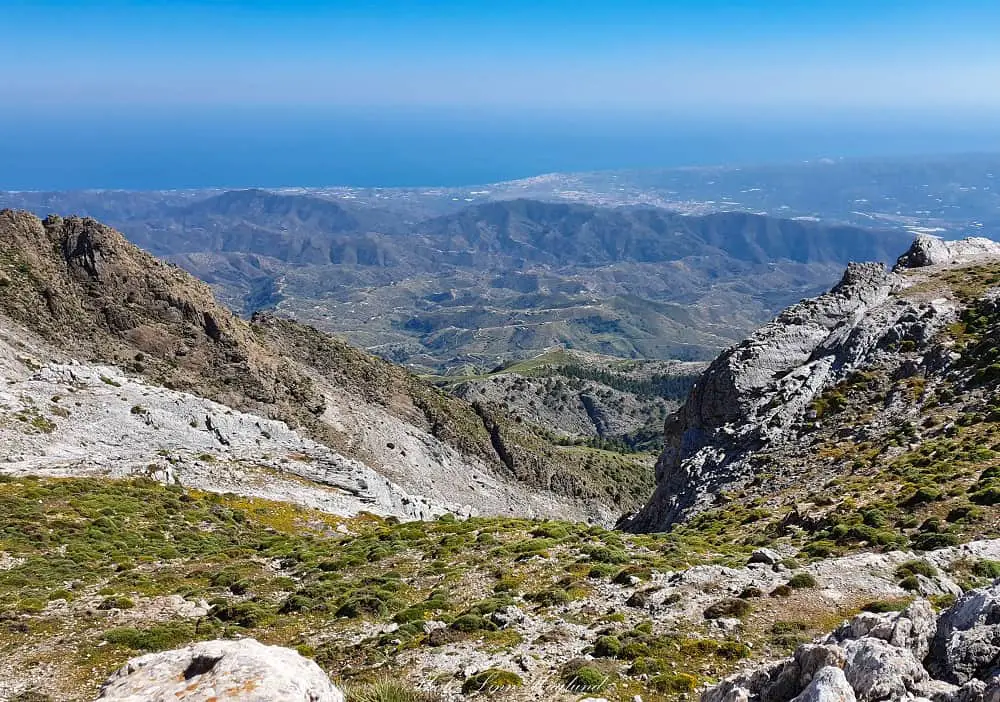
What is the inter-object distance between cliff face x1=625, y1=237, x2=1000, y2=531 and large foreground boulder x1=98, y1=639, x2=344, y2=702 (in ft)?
122

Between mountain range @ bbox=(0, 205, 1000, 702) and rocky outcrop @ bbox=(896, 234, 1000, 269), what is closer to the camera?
mountain range @ bbox=(0, 205, 1000, 702)

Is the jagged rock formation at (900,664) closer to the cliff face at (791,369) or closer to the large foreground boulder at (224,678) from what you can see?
the large foreground boulder at (224,678)

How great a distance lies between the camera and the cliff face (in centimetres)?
4784

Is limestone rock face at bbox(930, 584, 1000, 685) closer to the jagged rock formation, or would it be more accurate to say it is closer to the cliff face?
the jagged rock formation

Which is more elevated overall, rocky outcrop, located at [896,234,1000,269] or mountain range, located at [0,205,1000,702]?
rocky outcrop, located at [896,234,1000,269]

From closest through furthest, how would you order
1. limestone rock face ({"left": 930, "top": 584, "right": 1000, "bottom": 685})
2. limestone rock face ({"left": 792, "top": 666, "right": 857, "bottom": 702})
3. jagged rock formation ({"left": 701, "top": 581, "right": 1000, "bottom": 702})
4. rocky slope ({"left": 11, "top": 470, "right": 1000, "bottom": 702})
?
limestone rock face ({"left": 792, "top": 666, "right": 857, "bottom": 702}), jagged rock formation ({"left": 701, "top": 581, "right": 1000, "bottom": 702}), limestone rock face ({"left": 930, "top": 584, "right": 1000, "bottom": 685}), rocky slope ({"left": 11, "top": 470, "right": 1000, "bottom": 702})

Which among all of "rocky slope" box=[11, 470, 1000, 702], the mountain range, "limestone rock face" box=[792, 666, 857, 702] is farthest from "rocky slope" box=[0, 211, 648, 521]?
"limestone rock face" box=[792, 666, 857, 702]

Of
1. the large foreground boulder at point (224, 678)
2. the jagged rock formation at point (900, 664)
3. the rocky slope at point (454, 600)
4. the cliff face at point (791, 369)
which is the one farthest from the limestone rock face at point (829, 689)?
the cliff face at point (791, 369)

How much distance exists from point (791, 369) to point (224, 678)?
5374cm

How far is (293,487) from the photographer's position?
5441 centimetres

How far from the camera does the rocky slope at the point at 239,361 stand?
64125 mm

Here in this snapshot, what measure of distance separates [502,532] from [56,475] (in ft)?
99.9

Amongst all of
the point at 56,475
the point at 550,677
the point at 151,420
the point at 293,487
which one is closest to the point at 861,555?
the point at 550,677

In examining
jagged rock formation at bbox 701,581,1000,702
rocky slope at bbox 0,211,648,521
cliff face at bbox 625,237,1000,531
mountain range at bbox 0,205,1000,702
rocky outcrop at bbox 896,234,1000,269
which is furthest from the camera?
rocky outcrop at bbox 896,234,1000,269
